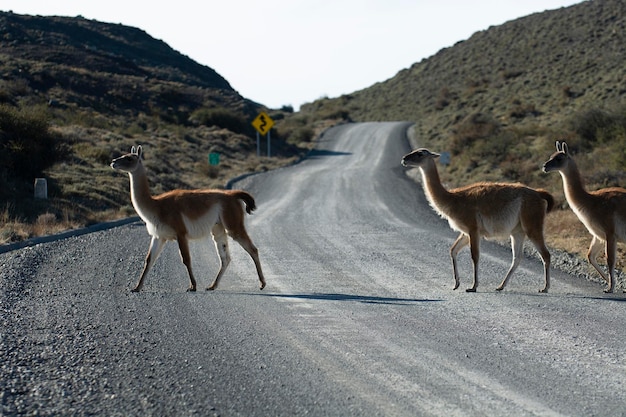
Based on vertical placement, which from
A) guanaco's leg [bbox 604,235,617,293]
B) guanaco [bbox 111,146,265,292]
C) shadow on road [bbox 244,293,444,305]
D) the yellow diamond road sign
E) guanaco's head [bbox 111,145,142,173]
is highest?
the yellow diamond road sign

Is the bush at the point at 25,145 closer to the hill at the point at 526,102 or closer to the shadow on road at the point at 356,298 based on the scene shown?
the shadow on road at the point at 356,298

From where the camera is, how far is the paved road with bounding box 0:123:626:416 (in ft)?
20.0

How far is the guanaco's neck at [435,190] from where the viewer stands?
12211 mm

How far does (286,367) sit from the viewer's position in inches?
279

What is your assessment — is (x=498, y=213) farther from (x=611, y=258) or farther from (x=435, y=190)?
(x=611, y=258)

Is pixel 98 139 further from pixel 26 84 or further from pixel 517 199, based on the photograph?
pixel 517 199

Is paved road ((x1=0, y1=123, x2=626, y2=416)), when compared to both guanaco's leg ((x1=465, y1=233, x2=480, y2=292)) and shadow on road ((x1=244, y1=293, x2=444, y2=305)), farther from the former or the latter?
guanaco's leg ((x1=465, y1=233, x2=480, y2=292))

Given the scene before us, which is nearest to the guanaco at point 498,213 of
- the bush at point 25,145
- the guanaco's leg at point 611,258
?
the guanaco's leg at point 611,258

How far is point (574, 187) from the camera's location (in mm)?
11977

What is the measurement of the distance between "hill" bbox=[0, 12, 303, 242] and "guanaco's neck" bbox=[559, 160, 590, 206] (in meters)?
11.2

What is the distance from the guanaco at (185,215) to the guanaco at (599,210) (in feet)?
16.0

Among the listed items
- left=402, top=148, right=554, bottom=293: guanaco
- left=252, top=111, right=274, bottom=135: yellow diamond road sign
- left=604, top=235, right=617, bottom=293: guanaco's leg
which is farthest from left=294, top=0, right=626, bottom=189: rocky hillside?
left=604, top=235, right=617, bottom=293: guanaco's leg

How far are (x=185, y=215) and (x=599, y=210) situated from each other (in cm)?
617

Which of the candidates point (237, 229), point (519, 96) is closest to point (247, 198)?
point (237, 229)
